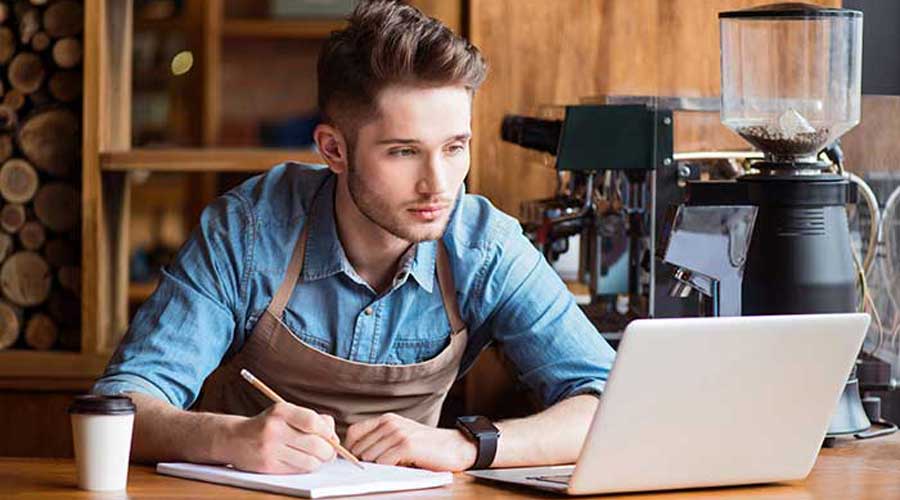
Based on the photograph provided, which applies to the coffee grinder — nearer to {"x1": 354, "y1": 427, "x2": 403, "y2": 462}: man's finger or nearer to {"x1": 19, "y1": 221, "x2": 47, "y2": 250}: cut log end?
{"x1": 354, "y1": 427, "x2": 403, "y2": 462}: man's finger

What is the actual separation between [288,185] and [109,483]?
0.79 metres

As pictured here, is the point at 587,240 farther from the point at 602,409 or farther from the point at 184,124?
the point at 184,124

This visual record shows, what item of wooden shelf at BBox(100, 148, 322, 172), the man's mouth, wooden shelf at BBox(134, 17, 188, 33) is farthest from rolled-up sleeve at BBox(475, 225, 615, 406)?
wooden shelf at BBox(134, 17, 188, 33)

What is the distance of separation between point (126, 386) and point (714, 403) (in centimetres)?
86

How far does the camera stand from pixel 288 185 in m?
2.68

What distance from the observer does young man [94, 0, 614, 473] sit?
2.40 meters

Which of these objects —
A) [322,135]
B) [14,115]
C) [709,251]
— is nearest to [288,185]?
[322,135]

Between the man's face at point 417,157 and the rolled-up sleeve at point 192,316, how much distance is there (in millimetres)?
264

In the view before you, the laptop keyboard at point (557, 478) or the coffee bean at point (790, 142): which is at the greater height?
the coffee bean at point (790, 142)

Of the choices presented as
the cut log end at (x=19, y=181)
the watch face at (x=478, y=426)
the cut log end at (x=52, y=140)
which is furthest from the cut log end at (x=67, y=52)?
the watch face at (x=478, y=426)

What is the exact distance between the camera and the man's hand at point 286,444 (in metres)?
2.06

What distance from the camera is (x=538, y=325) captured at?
2604 millimetres

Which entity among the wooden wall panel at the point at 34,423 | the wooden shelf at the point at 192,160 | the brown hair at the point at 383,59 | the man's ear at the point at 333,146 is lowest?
the wooden wall panel at the point at 34,423

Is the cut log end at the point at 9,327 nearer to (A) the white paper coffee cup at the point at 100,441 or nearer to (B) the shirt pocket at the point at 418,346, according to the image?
(B) the shirt pocket at the point at 418,346
